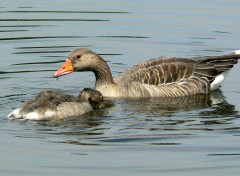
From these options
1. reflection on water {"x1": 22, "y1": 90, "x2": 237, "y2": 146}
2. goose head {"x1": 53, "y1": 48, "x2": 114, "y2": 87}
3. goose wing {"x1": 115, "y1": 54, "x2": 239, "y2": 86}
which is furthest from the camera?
goose wing {"x1": 115, "y1": 54, "x2": 239, "y2": 86}

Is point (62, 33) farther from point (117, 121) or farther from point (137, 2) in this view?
point (117, 121)

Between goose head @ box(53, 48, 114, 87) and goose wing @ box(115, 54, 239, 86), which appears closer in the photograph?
goose head @ box(53, 48, 114, 87)

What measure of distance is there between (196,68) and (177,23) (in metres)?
5.01

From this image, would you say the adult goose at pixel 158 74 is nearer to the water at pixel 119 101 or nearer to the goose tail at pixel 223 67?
the goose tail at pixel 223 67

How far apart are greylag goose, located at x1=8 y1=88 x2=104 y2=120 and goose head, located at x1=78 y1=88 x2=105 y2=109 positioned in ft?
0.86

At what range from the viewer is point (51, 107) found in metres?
15.6

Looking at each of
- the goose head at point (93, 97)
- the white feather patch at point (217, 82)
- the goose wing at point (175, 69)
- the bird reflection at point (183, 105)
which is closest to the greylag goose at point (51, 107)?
the goose head at point (93, 97)

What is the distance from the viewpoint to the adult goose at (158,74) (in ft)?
60.5

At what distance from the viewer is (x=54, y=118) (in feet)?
51.2

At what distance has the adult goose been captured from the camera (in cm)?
1844

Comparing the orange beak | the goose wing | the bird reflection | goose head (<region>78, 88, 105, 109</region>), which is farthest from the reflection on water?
the orange beak

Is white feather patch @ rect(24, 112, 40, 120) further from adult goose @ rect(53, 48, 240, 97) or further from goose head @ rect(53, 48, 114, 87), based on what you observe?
goose head @ rect(53, 48, 114, 87)

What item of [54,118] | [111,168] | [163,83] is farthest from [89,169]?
[163,83]

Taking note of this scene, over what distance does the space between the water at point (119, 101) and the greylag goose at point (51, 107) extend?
154 millimetres
